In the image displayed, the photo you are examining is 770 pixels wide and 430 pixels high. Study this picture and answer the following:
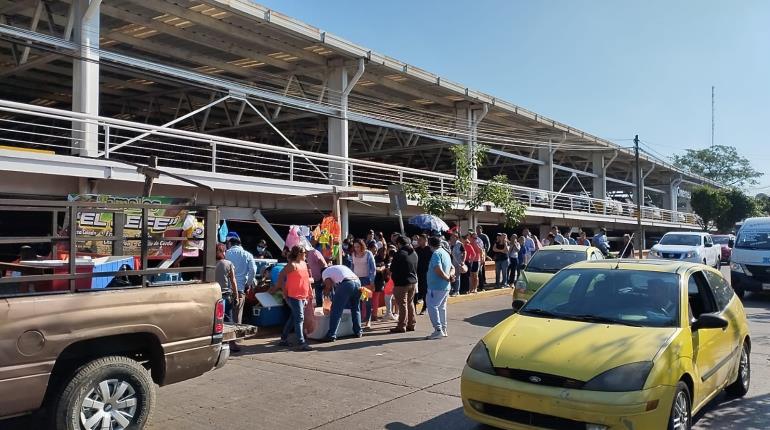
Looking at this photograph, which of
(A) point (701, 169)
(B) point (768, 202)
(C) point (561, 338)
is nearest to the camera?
(C) point (561, 338)

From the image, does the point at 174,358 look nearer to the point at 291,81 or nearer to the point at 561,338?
the point at 561,338

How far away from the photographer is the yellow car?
4.43 m

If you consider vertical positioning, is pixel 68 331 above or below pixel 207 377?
above

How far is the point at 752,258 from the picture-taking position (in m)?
14.7

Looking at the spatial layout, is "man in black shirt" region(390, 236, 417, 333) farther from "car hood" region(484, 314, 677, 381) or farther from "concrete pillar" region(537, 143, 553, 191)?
"concrete pillar" region(537, 143, 553, 191)

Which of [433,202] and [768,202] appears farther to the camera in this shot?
[768,202]

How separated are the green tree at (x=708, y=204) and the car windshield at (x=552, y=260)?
153ft

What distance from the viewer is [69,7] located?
14.2 m

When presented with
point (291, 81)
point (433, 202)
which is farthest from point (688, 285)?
point (291, 81)

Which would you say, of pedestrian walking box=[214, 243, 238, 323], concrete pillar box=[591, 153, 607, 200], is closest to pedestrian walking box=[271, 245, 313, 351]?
pedestrian walking box=[214, 243, 238, 323]

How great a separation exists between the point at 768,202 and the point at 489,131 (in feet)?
187

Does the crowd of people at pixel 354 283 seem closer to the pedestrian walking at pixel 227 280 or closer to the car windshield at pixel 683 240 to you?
the pedestrian walking at pixel 227 280

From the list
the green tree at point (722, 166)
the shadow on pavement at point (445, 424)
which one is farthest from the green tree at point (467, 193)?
the green tree at point (722, 166)

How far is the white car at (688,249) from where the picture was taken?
62.1 feet
